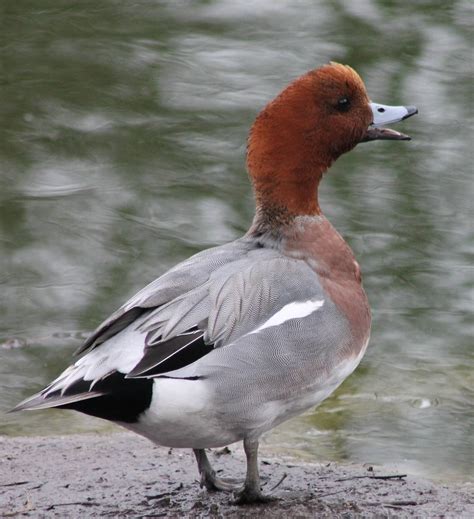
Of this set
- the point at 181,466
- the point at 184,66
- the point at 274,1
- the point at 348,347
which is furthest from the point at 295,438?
the point at 274,1

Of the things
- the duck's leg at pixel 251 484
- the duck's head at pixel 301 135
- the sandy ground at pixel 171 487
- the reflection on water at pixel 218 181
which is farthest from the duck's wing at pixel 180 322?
the reflection on water at pixel 218 181

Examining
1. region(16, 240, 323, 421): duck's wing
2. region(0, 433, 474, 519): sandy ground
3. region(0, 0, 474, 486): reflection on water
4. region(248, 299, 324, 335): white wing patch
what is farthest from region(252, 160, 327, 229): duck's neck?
region(0, 0, 474, 486): reflection on water

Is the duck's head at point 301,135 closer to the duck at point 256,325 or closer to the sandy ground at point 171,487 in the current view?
the duck at point 256,325

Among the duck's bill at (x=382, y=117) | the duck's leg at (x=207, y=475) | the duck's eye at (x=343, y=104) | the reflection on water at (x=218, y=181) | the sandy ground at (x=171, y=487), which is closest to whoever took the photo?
the sandy ground at (x=171, y=487)

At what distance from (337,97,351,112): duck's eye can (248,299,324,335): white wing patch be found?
893 millimetres

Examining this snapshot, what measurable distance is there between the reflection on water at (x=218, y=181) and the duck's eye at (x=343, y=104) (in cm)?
187

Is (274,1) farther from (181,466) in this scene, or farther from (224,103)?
(181,466)

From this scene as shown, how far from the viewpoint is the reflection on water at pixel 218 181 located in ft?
21.9

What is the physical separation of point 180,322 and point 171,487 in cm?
89

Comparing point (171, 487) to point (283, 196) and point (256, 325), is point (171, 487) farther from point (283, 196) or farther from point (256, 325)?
point (283, 196)

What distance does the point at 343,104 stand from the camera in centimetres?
494

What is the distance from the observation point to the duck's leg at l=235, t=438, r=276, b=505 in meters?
4.57

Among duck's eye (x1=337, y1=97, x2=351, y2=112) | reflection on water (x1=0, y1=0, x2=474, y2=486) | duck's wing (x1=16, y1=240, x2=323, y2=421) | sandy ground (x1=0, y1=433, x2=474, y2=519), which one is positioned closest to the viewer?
duck's wing (x1=16, y1=240, x2=323, y2=421)

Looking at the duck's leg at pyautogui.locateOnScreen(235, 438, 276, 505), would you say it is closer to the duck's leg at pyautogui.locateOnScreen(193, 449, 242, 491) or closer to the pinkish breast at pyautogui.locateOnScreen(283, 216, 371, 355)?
the duck's leg at pyautogui.locateOnScreen(193, 449, 242, 491)
